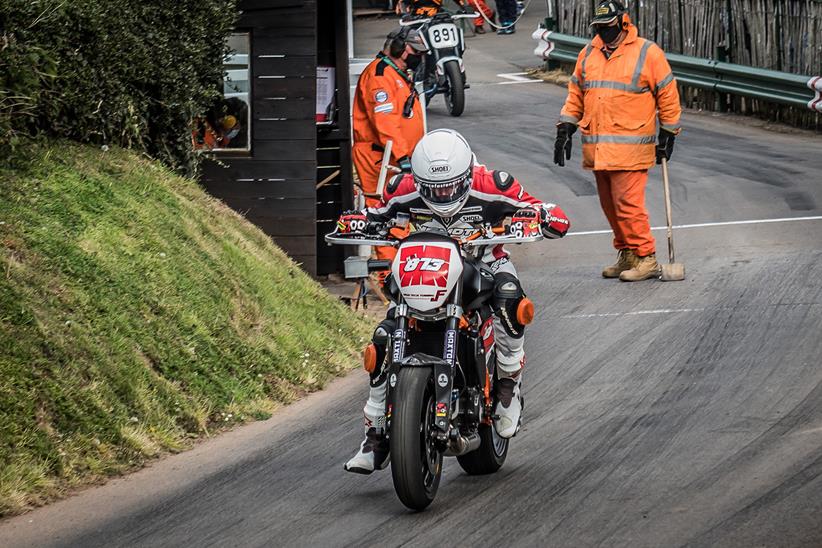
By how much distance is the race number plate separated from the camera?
2061 centimetres

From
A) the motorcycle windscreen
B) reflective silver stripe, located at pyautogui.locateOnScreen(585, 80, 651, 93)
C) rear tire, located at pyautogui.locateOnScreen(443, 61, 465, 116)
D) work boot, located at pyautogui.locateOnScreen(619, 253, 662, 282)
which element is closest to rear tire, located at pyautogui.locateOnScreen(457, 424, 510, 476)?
the motorcycle windscreen

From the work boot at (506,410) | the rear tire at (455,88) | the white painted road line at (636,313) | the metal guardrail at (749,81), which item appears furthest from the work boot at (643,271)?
the rear tire at (455,88)

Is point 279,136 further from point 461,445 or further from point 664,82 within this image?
point 461,445

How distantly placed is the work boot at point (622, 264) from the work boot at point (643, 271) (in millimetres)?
104

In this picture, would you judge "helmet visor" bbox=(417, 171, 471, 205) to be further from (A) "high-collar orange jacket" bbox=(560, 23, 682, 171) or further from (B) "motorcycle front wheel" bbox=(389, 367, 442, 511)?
(A) "high-collar orange jacket" bbox=(560, 23, 682, 171)

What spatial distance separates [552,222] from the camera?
7.23 m

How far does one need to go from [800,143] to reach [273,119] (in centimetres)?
785

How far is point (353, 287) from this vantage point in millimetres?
14789

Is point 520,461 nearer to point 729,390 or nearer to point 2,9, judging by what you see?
point 729,390

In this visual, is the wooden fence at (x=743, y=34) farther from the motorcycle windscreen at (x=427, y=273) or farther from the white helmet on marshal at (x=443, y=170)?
the motorcycle windscreen at (x=427, y=273)

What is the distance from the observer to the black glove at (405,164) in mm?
13180

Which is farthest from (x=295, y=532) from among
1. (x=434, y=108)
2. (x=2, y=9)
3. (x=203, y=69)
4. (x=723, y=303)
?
(x=434, y=108)

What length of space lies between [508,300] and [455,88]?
14.6 meters

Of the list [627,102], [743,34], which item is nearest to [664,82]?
[627,102]
